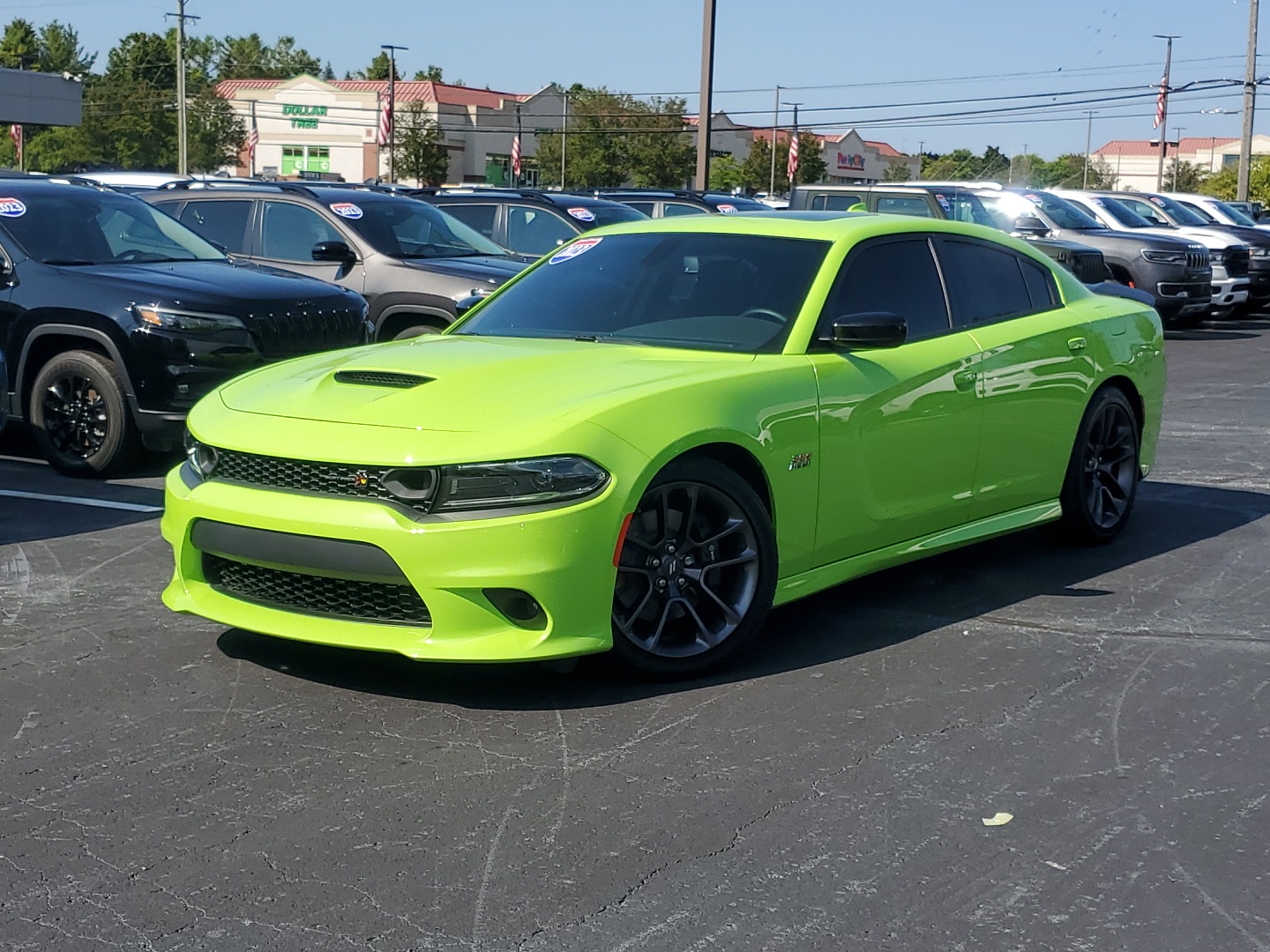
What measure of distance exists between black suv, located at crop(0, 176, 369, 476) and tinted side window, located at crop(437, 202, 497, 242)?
5611 millimetres

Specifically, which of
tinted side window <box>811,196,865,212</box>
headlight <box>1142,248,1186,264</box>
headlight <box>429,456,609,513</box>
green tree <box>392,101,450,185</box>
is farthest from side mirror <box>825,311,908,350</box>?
green tree <box>392,101,450,185</box>

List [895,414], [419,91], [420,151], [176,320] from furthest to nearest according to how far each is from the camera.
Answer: [419,91]
[420,151]
[176,320]
[895,414]

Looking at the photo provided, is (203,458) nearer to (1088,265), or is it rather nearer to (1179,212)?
(1088,265)

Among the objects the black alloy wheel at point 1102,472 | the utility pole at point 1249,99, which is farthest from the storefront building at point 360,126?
the black alloy wheel at point 1102,472

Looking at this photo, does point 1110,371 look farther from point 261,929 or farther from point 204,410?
point 261,929

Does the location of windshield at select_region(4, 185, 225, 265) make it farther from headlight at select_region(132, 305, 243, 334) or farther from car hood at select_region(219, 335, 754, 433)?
car hood at select_region(219, 335, 754, 433)

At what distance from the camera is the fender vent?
5.07 meters

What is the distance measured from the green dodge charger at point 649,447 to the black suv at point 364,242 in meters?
4.92

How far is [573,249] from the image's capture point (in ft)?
21.4

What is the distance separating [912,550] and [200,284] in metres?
4.88

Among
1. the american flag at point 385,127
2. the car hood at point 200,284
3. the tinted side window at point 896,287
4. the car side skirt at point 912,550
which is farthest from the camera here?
the american flag at point 385,127

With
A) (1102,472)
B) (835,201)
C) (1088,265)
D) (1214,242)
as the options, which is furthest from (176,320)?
(1214,242)

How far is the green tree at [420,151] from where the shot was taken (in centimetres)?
8794

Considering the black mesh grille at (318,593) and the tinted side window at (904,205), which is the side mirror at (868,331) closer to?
the black mesh grille at (318,593)
